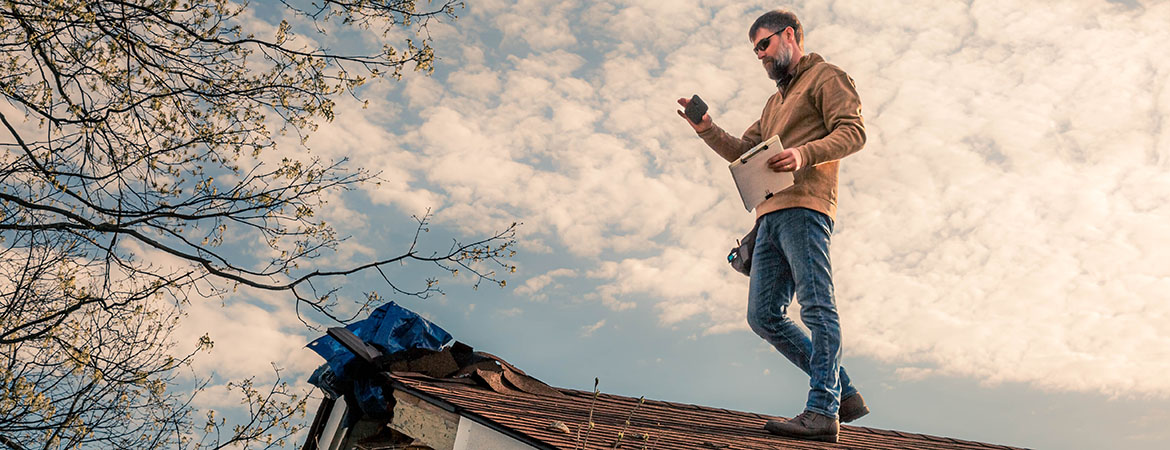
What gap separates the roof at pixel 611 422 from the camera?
3371 mm

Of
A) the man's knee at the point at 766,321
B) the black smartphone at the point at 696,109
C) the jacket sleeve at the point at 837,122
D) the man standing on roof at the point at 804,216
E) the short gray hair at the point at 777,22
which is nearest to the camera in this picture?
the jacket sleeve at the point at 837,122

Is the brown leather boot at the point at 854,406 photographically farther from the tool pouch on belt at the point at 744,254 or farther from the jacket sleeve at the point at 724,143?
the jacket sleeve at the point at 724,143

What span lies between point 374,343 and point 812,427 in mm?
2912

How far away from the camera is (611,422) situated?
427 cm

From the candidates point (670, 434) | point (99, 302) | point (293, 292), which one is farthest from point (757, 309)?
point (99, 302)

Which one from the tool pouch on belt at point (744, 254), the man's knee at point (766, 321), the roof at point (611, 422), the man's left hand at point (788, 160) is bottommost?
the roof at point (611, 422)

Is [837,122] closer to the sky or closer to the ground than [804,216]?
closer to the sky

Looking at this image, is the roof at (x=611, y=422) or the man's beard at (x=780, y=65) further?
the man's beard at (x=780, y=65)

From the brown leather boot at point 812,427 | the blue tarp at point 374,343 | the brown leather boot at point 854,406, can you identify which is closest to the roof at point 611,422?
the brown leather boot at point 812,427

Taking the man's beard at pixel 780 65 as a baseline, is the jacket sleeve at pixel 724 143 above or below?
below

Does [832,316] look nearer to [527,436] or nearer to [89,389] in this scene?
[527,436]

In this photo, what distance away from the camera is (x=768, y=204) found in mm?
4520

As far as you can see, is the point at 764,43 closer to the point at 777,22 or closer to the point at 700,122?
the point at 777,22

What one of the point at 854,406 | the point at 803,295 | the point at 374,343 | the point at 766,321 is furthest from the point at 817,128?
the point at 374,343
